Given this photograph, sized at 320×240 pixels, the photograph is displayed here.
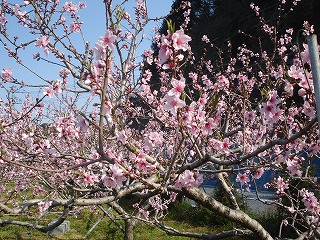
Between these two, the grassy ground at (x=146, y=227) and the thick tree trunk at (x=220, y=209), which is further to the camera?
the grassy ground at (x=146, y=227)

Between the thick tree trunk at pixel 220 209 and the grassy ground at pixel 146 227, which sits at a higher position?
the thick tree trunk at pixel 220 209

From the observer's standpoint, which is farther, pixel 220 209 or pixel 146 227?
pixel 146 227

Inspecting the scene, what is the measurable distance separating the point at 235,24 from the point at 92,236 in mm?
13918

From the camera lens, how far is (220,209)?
8.82 ft

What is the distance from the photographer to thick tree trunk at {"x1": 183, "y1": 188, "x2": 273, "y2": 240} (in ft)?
8.52

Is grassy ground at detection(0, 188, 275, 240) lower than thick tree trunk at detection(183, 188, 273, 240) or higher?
lower

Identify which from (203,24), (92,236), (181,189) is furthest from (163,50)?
(203,24)

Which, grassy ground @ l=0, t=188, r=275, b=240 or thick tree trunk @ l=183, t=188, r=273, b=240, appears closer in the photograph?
thick tree trunk @ l=183, t=188, r=273, b=240

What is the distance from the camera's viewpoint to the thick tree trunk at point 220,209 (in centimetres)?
260

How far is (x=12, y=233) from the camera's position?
7.53 metres

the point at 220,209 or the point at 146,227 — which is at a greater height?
the point at 220,209

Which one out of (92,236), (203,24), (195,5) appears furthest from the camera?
(195,5)

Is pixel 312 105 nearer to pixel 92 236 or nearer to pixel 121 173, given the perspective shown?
pixel 121 173

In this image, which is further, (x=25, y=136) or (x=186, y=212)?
(x=186, y=212)
